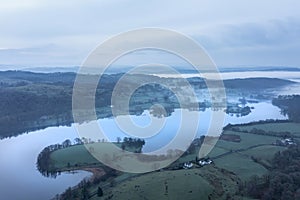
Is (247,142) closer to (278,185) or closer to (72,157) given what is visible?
(278,185)

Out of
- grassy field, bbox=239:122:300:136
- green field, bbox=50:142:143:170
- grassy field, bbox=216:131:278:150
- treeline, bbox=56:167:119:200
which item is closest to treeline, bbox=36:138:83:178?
green field, bbox=50:142:143:170

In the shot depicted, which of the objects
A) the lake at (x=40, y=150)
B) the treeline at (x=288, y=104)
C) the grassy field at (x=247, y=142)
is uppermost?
the treeline at (x=288, y=104)

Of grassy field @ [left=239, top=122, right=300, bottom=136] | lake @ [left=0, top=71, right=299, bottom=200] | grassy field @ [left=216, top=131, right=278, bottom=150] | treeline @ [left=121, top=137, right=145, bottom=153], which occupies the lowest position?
lake @ [left=0, top=71, right=299, bottom=200]

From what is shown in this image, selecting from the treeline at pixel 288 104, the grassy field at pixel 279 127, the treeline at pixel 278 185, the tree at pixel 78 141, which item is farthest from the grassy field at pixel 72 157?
the treeline at pixel 288 104

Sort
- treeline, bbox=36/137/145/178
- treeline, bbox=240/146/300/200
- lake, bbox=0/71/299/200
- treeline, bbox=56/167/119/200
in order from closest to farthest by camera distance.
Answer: treeline, bbox=240/146/300/200
treeline, bbox=56/167/119/200
lake, bbox=0/71/299/200
treeline, bbox=36/137/145/178

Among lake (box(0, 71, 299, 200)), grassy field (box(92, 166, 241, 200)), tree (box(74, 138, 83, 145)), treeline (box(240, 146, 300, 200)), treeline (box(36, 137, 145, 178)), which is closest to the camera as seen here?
treeline (box(240, 146, 300, 200))

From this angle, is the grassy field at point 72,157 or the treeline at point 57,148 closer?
the treeline at point 57,148

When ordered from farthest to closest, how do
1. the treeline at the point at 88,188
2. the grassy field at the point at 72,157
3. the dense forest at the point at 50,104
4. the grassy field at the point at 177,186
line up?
the dense forest at the point at 50,104 → the grassy field at the point at 72,157 → the treeline at the point at 88,188 → the grassy field at the point at 177,186

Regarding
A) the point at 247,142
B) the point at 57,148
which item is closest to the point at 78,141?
the point at 57,148

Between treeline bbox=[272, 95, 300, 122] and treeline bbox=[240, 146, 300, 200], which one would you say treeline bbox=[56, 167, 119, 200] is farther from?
treeline bbox=[272, 95, 300, 122]

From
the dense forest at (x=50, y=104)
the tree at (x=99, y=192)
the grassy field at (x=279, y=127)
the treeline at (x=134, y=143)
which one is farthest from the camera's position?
the dense forest at (x=50, y=104)

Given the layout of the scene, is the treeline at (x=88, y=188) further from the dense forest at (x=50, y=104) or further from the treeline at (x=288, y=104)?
the treeline at (x=288, y=104)

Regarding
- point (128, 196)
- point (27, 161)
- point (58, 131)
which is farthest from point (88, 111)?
point (128, 196)
